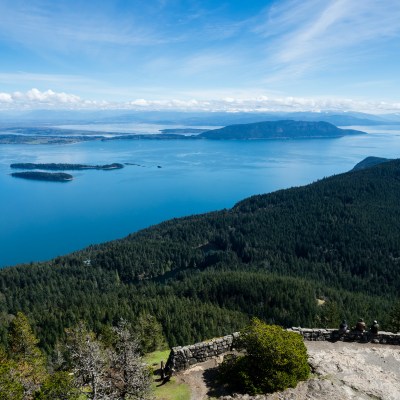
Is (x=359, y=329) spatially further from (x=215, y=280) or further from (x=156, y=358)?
(x=215, y=280)

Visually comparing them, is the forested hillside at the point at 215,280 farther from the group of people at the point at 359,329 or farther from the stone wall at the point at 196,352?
the stone wall at the point at 196,352

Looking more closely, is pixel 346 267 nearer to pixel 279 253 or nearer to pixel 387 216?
pixel 279 253

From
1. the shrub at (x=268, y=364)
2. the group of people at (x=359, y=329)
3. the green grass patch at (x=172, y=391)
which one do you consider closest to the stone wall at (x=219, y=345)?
the group of people at (x=359, y=329)

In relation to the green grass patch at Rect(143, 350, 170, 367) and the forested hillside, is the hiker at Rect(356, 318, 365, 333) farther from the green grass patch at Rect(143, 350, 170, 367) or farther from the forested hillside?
the forested hillside

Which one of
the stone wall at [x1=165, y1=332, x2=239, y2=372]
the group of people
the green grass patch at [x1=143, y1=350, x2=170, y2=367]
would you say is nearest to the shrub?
the stone wall at [x1=165, y1=332, x2=239, y2=372]

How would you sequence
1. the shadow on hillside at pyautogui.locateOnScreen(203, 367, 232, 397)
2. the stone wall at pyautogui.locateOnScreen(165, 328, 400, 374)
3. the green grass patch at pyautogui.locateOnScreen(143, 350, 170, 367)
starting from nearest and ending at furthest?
the shadow on hillside at pyautogui.locateOnScreen(203, 367, 232, 397)
the stone wall at pyautogui.locateOnScreen(165, 328, 400, 374)
the green grass patch at pyautogui.locateOnScreen(143, 350, 170, 367)

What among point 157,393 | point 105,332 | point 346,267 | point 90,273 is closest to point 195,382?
point 157,393
